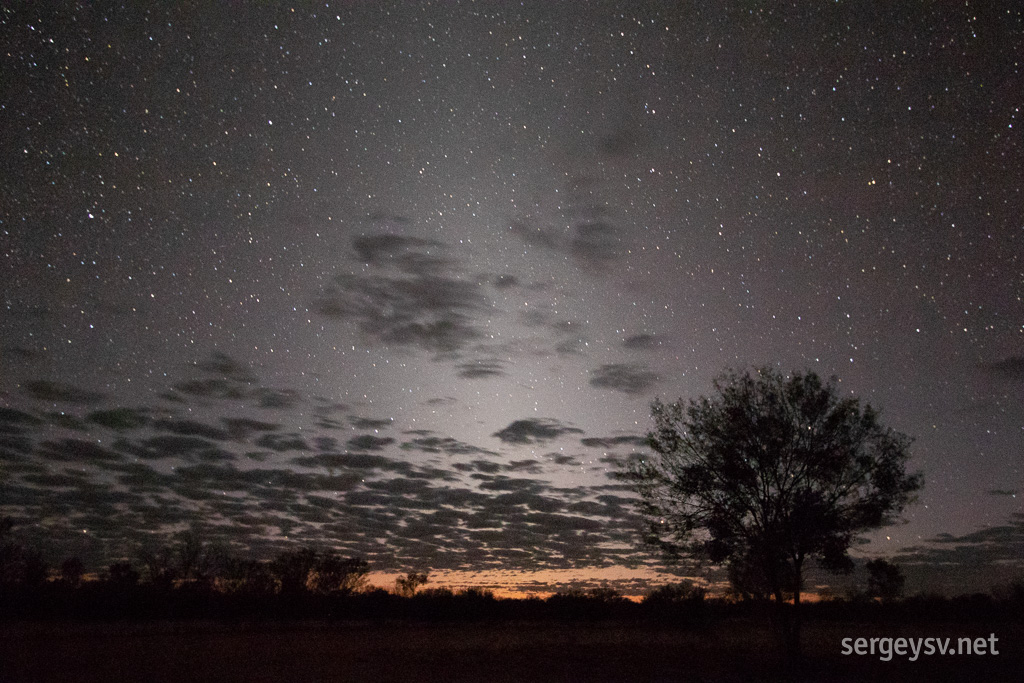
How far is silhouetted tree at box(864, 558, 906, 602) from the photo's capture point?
223 ft

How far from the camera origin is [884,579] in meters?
70.1

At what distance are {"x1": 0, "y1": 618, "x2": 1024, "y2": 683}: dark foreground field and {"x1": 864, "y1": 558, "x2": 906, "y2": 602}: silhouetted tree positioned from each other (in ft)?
78.9

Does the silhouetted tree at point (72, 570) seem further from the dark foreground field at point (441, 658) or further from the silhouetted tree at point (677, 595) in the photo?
the silhouetted tree at point (677, 595)

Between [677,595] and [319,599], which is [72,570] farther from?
[677,595]

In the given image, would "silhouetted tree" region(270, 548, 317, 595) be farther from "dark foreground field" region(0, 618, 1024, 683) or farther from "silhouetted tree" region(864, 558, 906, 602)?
"silhouetted tree" region(864, 558, 906, 602)

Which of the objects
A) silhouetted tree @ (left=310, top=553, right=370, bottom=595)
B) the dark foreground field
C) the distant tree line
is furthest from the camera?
silhouetted tree @ (left=310, top=553, right=370, bottom=595)

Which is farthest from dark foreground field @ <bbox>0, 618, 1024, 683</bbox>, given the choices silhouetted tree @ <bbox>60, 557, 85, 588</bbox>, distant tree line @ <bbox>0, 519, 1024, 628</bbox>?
silhouetted tree @ <bbox>60, 557, 85, 588</bbox>

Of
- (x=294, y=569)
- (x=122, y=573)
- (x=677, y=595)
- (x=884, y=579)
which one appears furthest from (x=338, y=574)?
(x=884, y=579)

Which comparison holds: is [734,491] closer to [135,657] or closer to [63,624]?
[135,657]

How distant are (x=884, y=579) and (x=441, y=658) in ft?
207

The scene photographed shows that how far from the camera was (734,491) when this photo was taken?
21.5 metres

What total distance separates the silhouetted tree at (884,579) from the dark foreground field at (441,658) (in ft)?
78.9

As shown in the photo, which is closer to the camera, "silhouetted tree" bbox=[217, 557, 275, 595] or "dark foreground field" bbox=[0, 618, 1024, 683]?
"dark foreground field" bbox=[0, 618, 1024, 683]

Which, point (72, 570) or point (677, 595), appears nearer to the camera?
point (677, 595)
